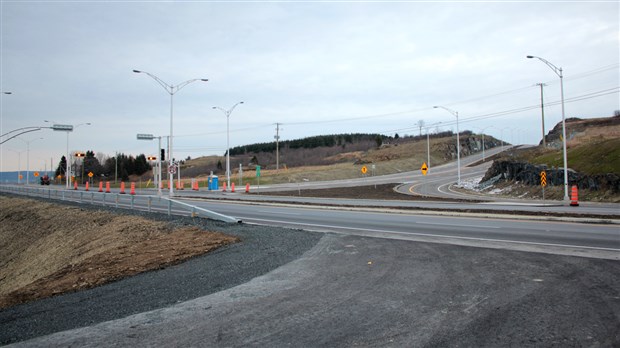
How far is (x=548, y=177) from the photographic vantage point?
42.3 meters

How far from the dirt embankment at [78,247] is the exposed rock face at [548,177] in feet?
Answer: 108

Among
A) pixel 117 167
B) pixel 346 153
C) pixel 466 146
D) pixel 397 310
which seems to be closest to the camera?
pixel 397 310

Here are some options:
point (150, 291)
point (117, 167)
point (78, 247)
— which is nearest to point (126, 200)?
point (78, 247)

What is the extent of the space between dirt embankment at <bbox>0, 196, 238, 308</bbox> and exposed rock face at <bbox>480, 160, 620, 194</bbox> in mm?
32864

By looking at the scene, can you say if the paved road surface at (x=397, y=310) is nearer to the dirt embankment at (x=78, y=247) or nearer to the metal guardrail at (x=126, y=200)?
the dirt embankment at (x=78, y=247)

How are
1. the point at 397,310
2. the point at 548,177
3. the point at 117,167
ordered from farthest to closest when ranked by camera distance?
the point at 117,167, the point at 548,177, the point at 397,310

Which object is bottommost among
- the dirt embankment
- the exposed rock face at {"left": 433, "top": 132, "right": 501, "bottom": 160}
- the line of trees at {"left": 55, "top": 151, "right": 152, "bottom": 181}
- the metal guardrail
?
the dirt embankment

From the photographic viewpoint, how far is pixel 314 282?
7.31 m

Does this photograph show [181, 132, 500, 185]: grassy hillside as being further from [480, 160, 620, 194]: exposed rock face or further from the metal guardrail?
the metal guardrail

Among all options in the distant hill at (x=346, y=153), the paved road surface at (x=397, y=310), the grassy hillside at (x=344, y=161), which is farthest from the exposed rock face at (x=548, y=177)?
the distant hill at (x=346, y=153)

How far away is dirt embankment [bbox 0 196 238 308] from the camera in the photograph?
9422 mm

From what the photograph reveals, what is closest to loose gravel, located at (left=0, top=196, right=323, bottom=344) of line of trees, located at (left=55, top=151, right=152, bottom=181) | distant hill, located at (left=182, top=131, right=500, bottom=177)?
distant hill, located at (left=182, top=131, right=500, bottom=177)

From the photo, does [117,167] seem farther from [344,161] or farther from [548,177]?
[548,177]

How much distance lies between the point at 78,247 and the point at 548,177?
135 feet
